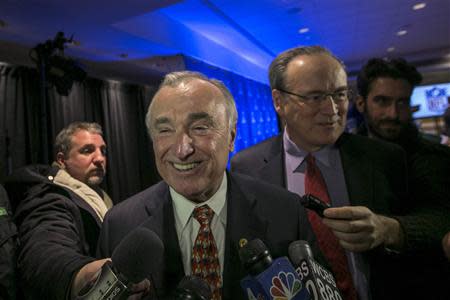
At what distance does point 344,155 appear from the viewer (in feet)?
4.66

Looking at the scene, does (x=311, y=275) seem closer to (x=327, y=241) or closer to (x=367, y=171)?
(x=327, y=241)

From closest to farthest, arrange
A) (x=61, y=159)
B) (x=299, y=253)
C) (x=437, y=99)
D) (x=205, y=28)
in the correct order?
(x=299, y=253)
(x=61, y=159)
(x=205, y=28)
(x=437, y=99)

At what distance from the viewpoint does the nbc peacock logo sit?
68 cm

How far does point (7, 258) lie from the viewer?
3.83 ft

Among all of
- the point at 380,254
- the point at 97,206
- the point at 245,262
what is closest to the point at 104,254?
the point at 245,262

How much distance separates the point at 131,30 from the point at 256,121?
3132mm

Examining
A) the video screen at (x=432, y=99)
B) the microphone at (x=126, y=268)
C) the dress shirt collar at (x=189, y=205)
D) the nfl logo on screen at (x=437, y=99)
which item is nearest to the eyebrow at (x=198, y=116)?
the dress shirt collar at (x=189, y=205)

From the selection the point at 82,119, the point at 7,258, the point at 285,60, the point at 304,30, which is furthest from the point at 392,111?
the point at 82,119

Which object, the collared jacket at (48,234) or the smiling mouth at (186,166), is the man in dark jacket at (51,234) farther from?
the smiling mouth at (186,166)

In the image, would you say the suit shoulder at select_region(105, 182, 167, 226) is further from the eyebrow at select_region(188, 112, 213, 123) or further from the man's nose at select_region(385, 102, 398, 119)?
the man's nose at select_region(385, 102, 398, 119)

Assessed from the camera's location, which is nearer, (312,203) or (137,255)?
(137,255)

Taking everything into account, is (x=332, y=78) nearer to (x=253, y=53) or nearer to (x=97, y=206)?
(x=97, y=206)

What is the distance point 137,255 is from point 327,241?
81 centimetres

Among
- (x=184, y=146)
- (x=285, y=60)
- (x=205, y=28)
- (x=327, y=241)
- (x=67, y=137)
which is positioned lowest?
(x=327, y=241)
